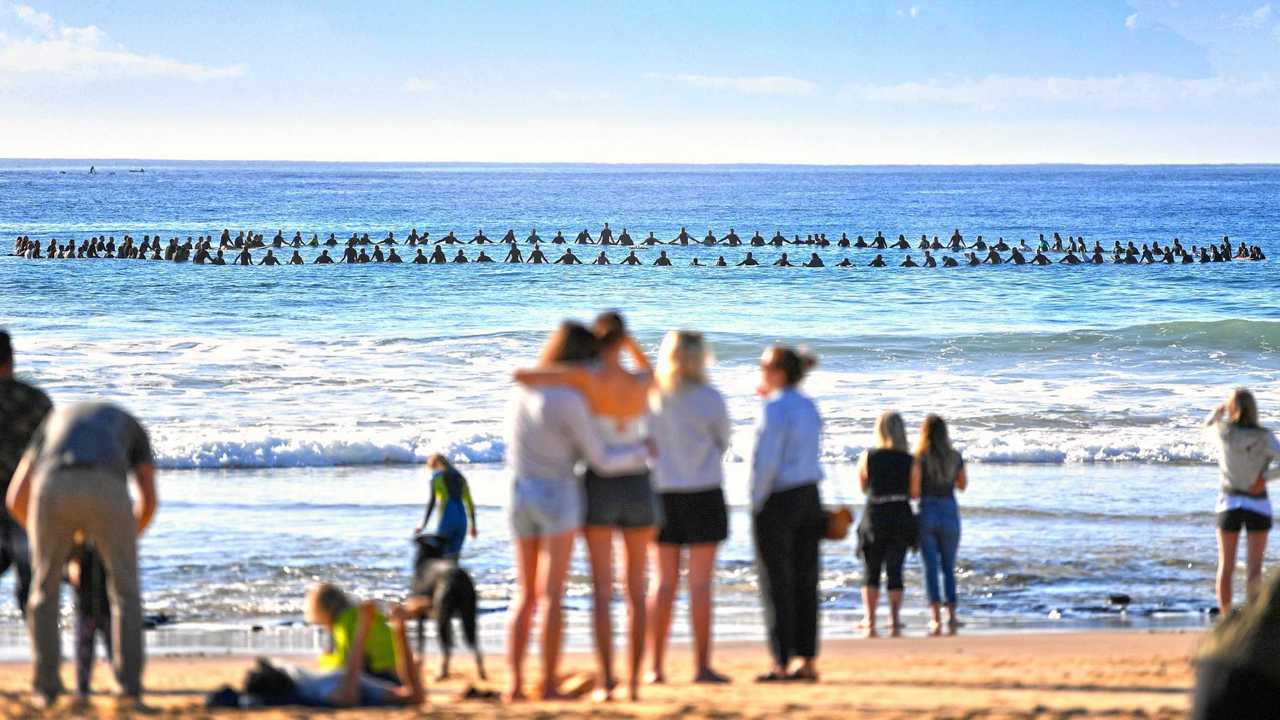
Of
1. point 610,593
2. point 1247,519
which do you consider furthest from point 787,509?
point 1247,519

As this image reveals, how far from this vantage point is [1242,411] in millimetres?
9695

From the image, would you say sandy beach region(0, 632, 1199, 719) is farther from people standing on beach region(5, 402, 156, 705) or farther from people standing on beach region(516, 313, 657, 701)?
people standing on beach region(516, 313, 657, 701)

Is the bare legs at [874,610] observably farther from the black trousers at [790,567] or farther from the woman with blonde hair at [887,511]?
the black trousers at [790,567]

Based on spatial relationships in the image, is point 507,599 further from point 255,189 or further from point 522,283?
point 255,189

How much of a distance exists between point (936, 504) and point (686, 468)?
306 cm

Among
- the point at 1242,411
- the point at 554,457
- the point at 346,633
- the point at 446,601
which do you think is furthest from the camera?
the point at 1242,411

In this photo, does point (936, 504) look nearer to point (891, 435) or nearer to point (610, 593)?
point (891, 435)

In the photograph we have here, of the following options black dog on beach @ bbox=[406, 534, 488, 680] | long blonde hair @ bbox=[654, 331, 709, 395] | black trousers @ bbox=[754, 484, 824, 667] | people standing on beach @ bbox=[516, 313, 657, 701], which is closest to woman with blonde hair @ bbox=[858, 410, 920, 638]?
black trousers @ bbox=[754, 484, 824, 667]

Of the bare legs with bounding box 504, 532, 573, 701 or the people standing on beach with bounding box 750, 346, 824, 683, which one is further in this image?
the people standing on beach with bounding box 750, 346, 824, 683

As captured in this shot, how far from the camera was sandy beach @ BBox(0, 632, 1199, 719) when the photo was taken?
7016 mm

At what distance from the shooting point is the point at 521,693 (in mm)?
7434

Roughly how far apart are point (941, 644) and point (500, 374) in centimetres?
1686

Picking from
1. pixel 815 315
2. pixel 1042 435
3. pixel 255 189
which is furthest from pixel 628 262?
pixel 255 189

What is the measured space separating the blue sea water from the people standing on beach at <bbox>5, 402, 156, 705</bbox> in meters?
3.51
